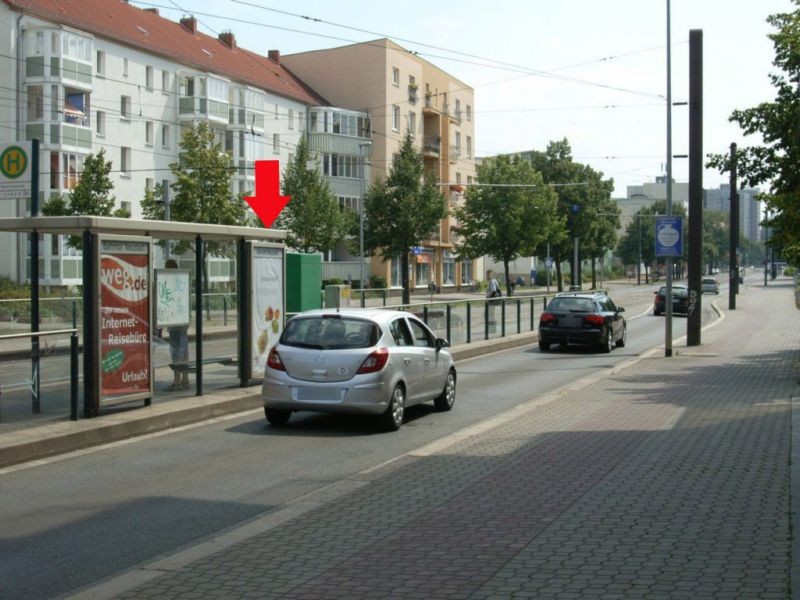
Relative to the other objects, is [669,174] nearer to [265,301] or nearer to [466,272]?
[265,301]

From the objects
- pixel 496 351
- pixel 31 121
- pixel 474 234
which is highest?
pixel 31 121

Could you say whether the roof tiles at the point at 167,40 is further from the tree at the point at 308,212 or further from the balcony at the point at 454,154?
the balcony at the point at 454,154

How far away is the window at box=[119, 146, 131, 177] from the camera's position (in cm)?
5338

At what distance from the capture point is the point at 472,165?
93.1 meters

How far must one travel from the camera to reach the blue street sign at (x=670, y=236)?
23.8 m

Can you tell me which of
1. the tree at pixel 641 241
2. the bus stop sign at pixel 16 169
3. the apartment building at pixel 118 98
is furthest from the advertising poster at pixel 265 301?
the tree at pixel 641 241

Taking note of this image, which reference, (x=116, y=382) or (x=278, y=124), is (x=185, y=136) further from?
(x=116, y=382)

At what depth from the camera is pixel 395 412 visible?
1242 cm

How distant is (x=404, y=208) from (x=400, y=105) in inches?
825

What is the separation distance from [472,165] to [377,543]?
87.7m

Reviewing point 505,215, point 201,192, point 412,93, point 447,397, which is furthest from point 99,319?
point 412,93

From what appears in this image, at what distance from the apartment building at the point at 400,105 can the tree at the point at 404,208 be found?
30.4 ft

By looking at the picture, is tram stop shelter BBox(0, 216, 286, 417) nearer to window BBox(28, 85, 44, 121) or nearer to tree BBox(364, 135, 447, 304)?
window BBox(28, 85, 44, 121)

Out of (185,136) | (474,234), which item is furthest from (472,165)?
(185,136)
